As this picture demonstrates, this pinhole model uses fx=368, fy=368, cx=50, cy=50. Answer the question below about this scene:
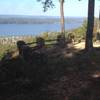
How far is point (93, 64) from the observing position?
708 inches

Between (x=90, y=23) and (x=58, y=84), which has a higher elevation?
(x=90, y=23)

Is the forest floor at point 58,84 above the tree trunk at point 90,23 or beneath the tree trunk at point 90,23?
beneath

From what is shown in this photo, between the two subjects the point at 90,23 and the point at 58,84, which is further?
the point at 90,23

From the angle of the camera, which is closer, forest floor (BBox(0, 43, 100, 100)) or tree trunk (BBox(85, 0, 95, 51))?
forest floor (BBox(0, 43, 100, 100))

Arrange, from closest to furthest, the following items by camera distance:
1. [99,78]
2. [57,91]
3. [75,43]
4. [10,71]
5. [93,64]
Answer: [57,91] → [99,78] → [10,71] → [93,64] → [75,43]

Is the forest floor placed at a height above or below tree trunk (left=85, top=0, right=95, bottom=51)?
below

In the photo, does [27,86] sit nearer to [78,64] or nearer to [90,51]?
[78,64]

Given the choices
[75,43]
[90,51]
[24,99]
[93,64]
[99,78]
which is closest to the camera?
[24,99]

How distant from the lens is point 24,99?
1219 cm

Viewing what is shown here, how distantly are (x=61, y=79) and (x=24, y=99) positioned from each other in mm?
2843

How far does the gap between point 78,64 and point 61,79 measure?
3549 millimetres

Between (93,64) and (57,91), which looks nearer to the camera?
(57,91)

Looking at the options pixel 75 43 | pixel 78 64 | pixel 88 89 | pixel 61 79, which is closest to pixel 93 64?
pixel 78 64

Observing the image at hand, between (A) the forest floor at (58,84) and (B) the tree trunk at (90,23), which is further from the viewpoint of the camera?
(B) the tree trunk at (90,23)
